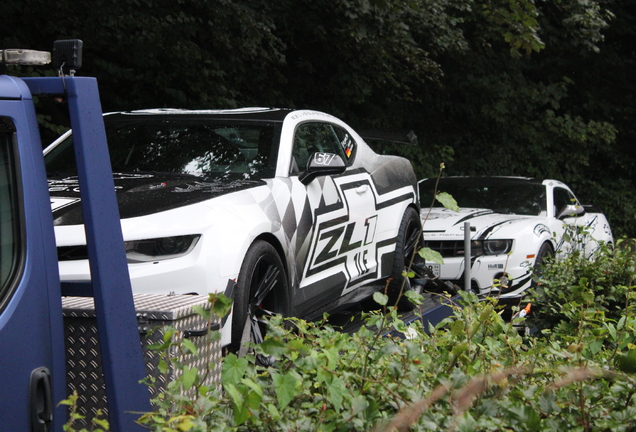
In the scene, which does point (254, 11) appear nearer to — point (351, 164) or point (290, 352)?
point (351, 164)

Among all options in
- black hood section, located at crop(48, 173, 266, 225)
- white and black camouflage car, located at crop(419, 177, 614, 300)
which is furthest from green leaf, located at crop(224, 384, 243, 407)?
white and black camouflage car, located at crop(419, 177, 614, 300)

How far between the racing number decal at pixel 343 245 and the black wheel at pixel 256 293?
0.44 m

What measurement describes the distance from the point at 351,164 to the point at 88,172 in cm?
368

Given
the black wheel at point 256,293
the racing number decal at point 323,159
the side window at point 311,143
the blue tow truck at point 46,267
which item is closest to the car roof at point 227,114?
the side window at point 311,143

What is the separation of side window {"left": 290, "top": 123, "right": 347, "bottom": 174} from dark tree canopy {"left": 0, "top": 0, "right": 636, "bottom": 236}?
130 inches

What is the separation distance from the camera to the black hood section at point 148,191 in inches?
143

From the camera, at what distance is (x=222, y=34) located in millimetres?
9953

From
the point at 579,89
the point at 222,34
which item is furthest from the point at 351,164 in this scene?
the point at 579,89

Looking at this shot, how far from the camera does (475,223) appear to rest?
8.06 meters

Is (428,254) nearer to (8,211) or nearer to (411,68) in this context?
(8,211)

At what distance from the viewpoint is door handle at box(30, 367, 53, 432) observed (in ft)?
6.49

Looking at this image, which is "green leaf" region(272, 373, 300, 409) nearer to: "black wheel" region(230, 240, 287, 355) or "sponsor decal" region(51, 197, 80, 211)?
"black wheel" region(230, 240, 287, 355)

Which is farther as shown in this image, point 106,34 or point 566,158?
point 566,158

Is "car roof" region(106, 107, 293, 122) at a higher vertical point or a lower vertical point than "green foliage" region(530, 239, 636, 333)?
higher
